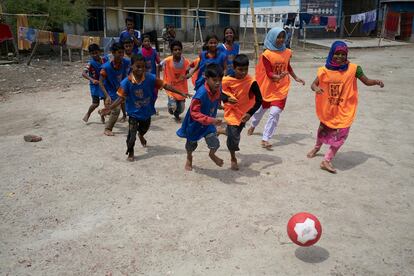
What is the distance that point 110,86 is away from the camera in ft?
21.9

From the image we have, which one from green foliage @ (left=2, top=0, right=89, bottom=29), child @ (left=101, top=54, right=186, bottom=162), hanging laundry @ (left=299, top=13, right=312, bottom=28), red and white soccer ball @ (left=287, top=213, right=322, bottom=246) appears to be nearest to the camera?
red and white soccer ball @ (left=287, top=213, right=322, bottom=246)

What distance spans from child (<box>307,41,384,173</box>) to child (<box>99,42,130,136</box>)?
3.25 m

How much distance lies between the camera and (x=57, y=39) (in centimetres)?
1538

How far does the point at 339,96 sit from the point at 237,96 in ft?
4.36

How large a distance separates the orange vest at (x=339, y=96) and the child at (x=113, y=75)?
3.30 metres

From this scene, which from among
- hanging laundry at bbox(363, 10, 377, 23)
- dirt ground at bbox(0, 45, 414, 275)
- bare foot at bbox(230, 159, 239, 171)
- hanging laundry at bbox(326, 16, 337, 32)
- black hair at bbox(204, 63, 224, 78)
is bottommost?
dirt ground at bbox(0, 45, 414, 275)

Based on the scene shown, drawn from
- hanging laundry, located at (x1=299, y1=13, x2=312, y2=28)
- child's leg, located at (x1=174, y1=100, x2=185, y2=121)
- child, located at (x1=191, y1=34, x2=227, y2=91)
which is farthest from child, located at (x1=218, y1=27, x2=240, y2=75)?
hanging laundry, located at (x1=299, y1=13, x2=312, y2=28)

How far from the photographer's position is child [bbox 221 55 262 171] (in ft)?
15.6

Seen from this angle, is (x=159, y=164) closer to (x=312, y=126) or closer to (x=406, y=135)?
(x=312, y=126)

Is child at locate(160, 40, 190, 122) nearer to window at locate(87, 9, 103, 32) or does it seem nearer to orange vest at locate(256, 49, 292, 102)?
orange vest at locate(256, 49, 292, 102)

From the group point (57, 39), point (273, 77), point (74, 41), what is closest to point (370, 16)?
point (74, 41)

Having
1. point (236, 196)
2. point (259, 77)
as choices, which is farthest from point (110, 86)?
point (236, 196)

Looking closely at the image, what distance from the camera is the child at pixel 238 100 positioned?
4.75 meters

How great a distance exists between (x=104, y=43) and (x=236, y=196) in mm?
13316
